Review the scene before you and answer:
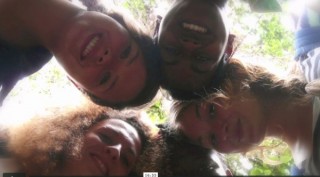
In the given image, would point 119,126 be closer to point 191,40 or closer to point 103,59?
point 103,59

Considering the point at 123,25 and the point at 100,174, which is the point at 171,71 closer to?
the point at 123,25

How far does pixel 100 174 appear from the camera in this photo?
89 cm

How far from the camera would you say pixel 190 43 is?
87 cm

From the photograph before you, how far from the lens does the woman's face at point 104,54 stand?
898mm

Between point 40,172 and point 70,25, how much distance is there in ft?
1.23

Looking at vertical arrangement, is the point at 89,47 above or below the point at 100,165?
above

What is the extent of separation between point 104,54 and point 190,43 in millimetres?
215

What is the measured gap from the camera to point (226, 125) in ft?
2.97

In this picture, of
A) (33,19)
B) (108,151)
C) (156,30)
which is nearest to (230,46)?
(156,30)

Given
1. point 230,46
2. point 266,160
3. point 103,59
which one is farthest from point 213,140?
point 103,59

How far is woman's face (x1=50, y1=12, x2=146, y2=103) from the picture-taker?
0.90 metres

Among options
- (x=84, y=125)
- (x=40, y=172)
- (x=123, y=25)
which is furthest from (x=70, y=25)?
(x=40, y=172)

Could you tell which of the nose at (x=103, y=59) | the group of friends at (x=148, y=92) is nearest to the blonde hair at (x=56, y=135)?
the group of friends at (x=148, y=92)
